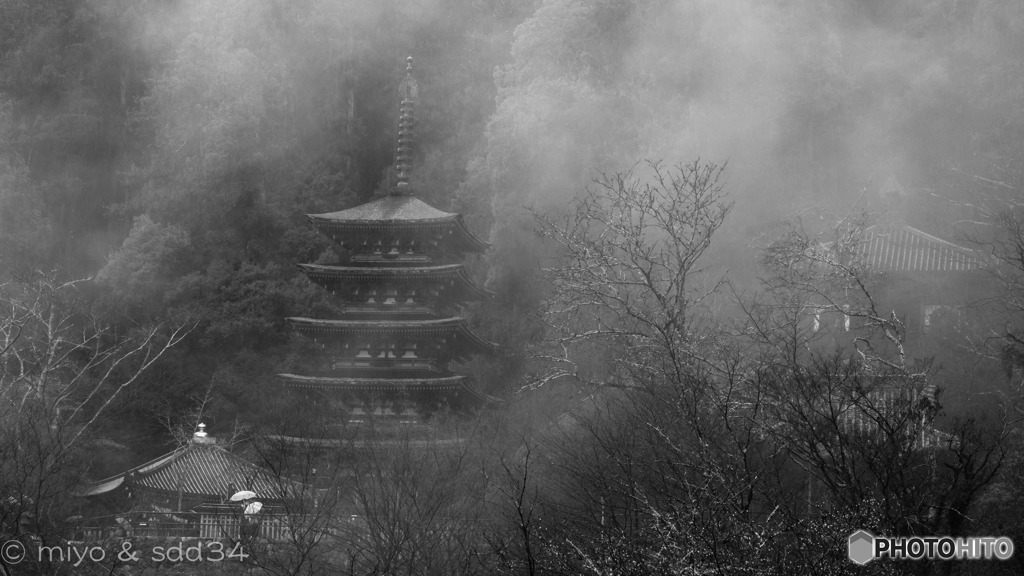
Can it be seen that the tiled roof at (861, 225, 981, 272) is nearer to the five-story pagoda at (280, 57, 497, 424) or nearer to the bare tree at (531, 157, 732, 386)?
the bare tree at (531, 157, 732, 386)

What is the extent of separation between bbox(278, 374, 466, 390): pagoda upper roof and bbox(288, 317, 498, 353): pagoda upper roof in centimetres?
91

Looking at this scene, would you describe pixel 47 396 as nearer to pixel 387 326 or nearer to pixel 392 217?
pixel 387 326

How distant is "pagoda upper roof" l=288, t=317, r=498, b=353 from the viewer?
2419 centimetres

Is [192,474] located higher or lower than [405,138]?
lower

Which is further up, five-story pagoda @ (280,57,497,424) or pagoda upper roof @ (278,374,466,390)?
five-story pagoda @ (280,57,497,424)

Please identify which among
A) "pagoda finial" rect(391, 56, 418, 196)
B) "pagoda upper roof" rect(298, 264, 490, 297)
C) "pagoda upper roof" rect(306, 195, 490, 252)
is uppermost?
"pagoda finial" rect(391, 56, 418, 196)

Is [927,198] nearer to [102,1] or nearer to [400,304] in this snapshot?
[400,304]

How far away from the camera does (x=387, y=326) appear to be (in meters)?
24.2

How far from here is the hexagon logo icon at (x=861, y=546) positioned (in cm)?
977

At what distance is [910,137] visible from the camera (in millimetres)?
35250

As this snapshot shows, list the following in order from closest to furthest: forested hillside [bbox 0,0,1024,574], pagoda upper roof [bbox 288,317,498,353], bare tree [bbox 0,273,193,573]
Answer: bare tree [bbox 0,273,193,573] → pagoda upper roof [bbox 288,317,498,353] → forested hillside [bbox 0,0,1024,574]

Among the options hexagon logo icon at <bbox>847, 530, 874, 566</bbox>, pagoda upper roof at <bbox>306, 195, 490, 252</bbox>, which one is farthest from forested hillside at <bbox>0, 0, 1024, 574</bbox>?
hexagon logo icon at <bbox>847, 530, 874, 566</bbox>

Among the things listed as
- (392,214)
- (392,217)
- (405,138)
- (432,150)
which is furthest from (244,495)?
(432,150)

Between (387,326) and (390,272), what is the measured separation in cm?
103
